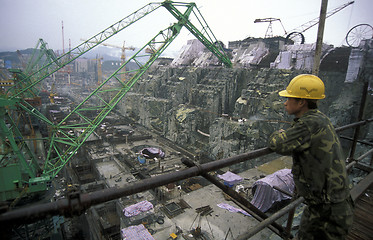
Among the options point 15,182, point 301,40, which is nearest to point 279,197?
point 15,182

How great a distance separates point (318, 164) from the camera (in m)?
2.16

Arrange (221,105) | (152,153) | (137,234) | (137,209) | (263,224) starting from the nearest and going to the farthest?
(263,224)
(137,234)
(137,209)
(152,153)
(221,105)

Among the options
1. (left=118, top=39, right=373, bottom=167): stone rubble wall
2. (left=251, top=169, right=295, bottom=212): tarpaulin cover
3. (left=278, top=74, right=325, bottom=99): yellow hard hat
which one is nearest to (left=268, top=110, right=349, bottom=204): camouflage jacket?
(left=278, top=74, right=325, bottom=99): yellow hard hat

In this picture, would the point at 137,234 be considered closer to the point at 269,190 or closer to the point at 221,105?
the point at 269,190

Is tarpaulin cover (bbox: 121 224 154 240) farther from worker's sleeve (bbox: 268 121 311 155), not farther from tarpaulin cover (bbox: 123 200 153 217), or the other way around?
worker's sleeve (bbox: 268 121 311 155)

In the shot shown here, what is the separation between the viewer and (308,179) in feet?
7.37

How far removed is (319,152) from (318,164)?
0.14m

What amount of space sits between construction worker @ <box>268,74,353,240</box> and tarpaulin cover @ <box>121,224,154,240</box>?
1004 centimetres

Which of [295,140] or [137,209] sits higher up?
[295,140]

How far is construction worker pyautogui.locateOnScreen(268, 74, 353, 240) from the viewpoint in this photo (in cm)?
214

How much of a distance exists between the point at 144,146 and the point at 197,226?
54.9 feet

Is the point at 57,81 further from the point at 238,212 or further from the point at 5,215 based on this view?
the point at 5,215

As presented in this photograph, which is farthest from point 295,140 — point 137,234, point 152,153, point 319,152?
point 152,153

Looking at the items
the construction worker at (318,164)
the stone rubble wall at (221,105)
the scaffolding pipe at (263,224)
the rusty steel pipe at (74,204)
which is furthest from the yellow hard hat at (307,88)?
the stone rubble wall at (221,105)
